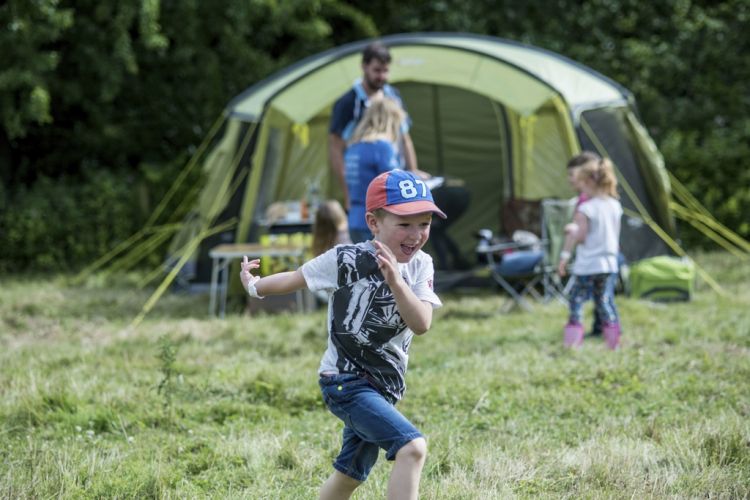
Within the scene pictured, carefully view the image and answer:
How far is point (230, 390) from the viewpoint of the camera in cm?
489

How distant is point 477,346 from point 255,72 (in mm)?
7030

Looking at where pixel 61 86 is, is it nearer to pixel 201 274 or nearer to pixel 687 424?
pixel 201 274

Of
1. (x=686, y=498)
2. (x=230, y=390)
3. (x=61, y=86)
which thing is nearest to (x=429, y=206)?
(x=686, y=498)

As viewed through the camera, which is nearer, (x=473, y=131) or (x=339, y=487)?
(x=339, y=487)

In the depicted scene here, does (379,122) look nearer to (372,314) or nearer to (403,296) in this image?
(372,314)

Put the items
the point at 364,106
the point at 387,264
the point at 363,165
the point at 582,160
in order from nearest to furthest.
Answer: the point at 387,264, the point at 363,165, the point at 364,106, the point at 582,160

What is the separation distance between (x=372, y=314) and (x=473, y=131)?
24.0ft

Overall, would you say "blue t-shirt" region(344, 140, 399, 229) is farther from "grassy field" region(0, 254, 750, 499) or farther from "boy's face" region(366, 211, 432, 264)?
"boy's face" region(366, 211, 432, 264)

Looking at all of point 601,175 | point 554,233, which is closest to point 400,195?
point 601,175

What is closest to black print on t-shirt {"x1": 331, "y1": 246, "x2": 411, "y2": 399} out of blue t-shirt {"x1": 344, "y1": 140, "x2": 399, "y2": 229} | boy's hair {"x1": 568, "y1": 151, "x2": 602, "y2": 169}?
blue t-shirt {"x1": 344, "y1": 140, "x2": 399, "y2": 229}

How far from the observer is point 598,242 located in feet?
20.0

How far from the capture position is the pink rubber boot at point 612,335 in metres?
5.91

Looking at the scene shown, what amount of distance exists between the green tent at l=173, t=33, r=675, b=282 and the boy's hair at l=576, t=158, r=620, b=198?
1.78 m

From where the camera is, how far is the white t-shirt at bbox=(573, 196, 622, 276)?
239 inches
